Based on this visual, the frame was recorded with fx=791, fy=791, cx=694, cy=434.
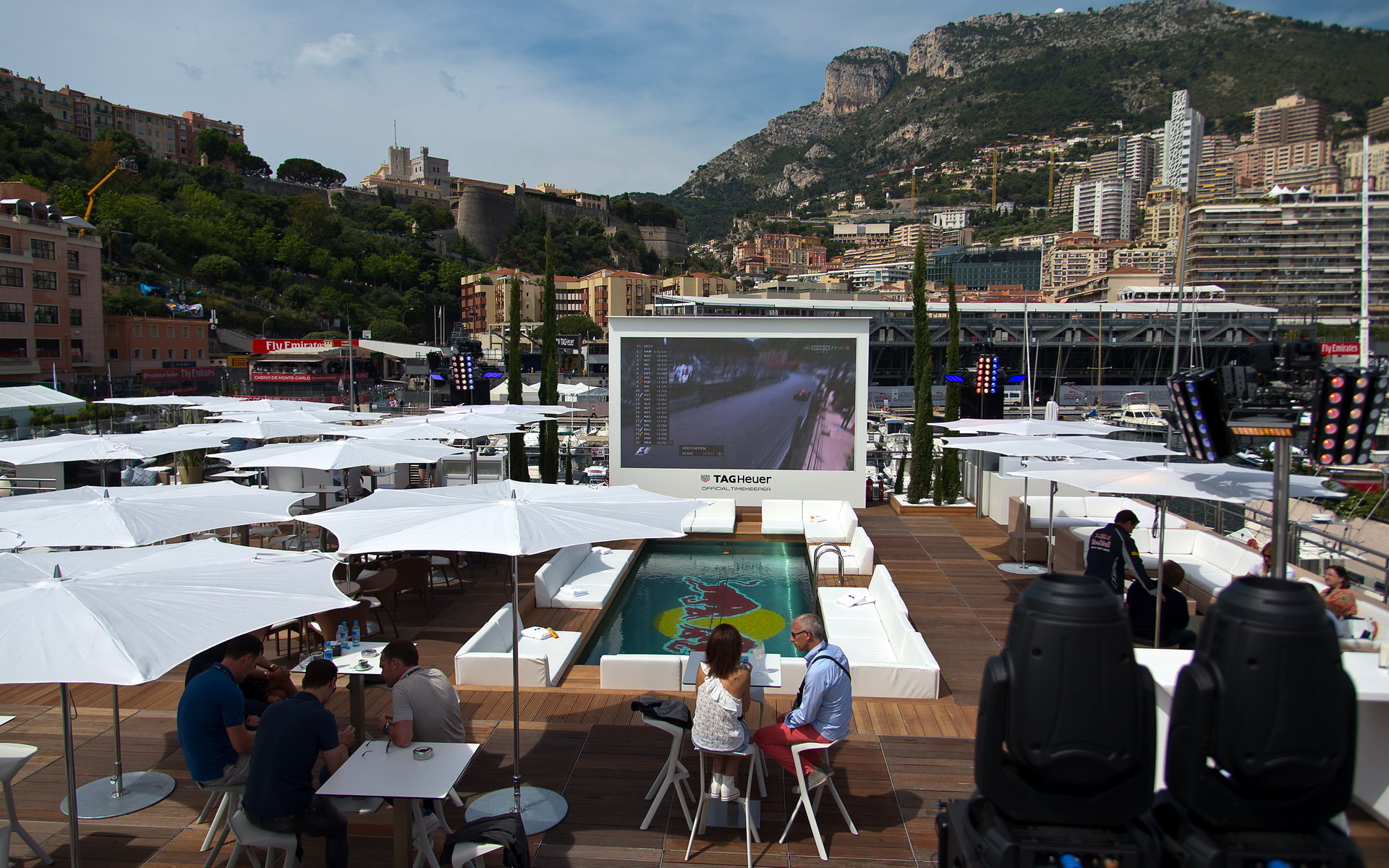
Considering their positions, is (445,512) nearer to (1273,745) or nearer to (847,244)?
(1273,745)

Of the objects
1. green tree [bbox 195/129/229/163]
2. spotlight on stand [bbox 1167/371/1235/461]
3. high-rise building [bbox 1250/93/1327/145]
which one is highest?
high-rise building [bbox 1250/93/1327/145]

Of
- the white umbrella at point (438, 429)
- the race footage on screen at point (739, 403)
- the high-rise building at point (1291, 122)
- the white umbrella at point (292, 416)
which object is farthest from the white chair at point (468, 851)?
the high-rise building at point (1291, 122)

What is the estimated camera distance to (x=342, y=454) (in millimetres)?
8266

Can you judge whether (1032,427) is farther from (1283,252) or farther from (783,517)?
(1283,252)

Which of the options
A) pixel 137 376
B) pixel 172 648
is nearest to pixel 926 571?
pixel 172 648

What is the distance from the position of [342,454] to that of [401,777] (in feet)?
18.1

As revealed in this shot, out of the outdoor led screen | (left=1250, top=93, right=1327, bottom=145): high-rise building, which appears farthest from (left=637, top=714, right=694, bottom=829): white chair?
(left=1250, top=93, right=1327, bottom=145): high-rise building

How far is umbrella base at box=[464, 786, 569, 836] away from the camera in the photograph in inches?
160

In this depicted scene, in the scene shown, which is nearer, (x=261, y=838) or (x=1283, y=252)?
(x=261, y=838)

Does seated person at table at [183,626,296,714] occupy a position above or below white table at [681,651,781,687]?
above

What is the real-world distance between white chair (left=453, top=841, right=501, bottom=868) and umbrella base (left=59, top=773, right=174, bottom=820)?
83.9 inches

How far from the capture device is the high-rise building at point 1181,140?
149375 millimetres

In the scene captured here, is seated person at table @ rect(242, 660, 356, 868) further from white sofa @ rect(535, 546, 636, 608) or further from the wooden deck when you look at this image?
white sofa @ rect(535, 546, 636, 608)

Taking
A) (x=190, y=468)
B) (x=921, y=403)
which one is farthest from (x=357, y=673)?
(x=921, y=403)
